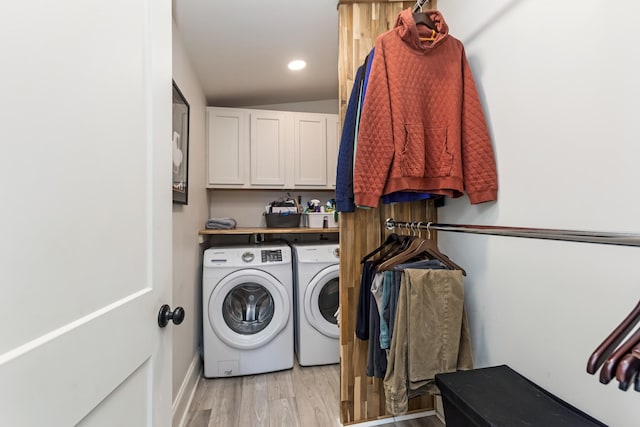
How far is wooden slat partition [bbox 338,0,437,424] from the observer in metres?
1.62

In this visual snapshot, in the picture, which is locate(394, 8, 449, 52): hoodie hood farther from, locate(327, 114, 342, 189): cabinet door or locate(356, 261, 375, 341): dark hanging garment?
locate(327, 114, 342, 189): cabinet door

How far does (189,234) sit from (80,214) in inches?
61.7

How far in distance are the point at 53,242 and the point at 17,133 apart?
0.18 metres

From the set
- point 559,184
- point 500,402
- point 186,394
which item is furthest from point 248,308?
point 559,184

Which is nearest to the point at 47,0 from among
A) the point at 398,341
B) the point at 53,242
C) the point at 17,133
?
the point at 17,133

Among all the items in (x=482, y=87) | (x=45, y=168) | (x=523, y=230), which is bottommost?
(x=523, y=230)

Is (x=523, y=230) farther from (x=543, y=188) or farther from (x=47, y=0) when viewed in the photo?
(x=47, y=0)

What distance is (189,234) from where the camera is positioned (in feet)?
6.66

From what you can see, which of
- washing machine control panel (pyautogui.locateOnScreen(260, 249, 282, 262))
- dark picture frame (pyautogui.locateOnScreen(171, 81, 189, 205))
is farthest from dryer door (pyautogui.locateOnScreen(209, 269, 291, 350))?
dark picture frame (pyautogui.locateOnScreen(171, 81, 189, 205))

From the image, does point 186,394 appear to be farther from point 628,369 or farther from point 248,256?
point 628,369

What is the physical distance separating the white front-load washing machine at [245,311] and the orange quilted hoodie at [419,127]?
1190 millimetres

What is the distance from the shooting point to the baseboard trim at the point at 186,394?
1602 mm

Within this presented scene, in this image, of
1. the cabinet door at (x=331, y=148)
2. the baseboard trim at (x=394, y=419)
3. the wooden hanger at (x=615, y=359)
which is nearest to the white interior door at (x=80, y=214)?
the wooden hanger at (x=615, y=359)

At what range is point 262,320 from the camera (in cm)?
230
